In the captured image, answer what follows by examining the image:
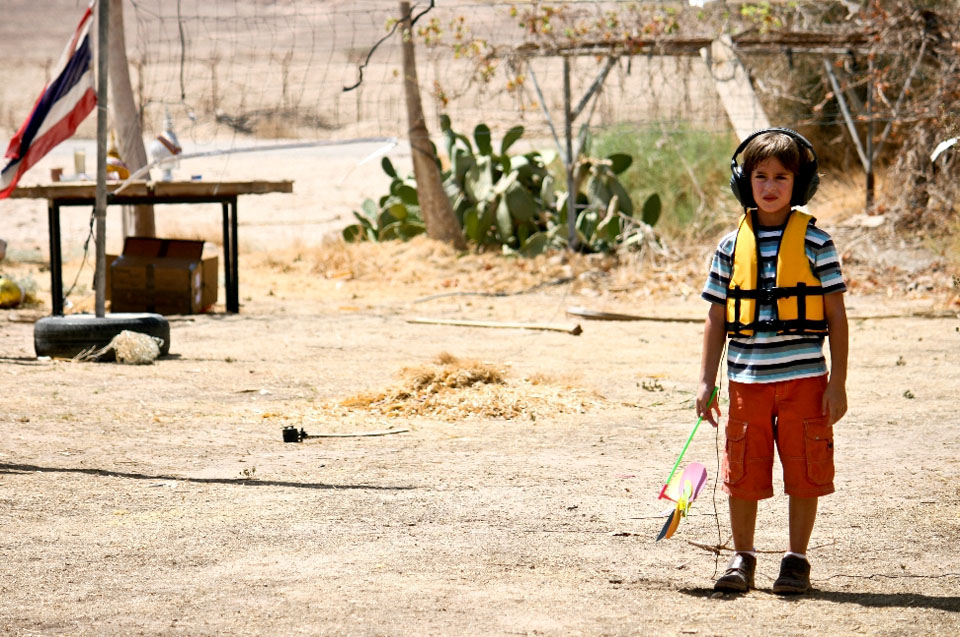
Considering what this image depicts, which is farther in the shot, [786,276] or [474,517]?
[474,517]

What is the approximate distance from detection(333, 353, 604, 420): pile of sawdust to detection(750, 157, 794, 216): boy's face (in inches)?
129

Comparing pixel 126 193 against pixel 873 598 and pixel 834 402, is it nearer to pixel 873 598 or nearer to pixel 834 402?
pixel 834 402

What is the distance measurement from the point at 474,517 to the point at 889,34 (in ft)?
35.1

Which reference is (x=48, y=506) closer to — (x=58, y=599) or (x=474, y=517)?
(x=58, y=599)

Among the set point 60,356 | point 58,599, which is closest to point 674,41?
point 60,356

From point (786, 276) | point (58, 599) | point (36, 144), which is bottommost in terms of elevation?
point (58, 599)

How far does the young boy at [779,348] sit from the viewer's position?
11.7 feet

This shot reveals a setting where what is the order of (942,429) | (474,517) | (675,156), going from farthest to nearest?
(675,156) → (942,429) → (474,517)

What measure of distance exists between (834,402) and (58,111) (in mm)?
6289

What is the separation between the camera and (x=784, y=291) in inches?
141

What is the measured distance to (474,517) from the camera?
14.8 feet

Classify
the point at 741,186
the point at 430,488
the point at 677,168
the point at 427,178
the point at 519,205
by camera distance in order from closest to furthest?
the point at 741,186 < the point at 430,488 < the point at 519,205 < the point at 427,178 < the point at 677,168

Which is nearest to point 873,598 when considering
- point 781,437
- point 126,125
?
point 781,437

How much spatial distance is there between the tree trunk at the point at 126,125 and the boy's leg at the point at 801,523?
37.5ft
